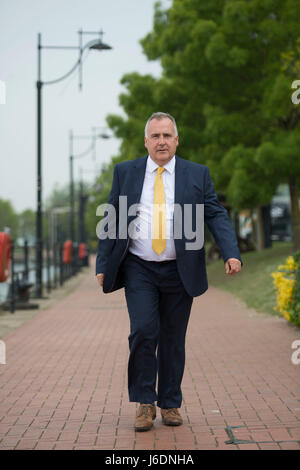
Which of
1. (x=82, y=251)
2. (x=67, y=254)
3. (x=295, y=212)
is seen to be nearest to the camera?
(x=295, y=212)

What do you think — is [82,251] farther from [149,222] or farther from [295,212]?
[149,222]

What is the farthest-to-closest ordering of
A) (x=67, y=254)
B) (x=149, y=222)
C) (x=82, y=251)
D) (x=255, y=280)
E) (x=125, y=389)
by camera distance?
(x=82, y=251) < (x=67, y=254) < (x=255, y=280) < (x=125, y=389) < (x=149, y=222)

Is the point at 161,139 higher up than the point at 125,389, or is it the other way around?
the point at 161,139

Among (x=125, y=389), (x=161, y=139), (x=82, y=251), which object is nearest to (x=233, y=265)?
(x=161, y=139)

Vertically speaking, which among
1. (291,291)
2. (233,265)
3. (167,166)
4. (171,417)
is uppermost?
(167,166)

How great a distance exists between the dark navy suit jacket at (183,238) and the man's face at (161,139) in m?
0.11

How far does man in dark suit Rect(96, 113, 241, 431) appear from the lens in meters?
4.81

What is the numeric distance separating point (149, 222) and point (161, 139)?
1.78 ft

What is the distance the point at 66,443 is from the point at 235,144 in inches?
672

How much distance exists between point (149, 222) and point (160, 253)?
212 millimetres

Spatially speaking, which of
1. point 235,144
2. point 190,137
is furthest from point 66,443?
point 190,137

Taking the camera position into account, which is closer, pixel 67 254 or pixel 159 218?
pixel 159 218

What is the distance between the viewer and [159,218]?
482cm

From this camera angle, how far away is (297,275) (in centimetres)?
981
